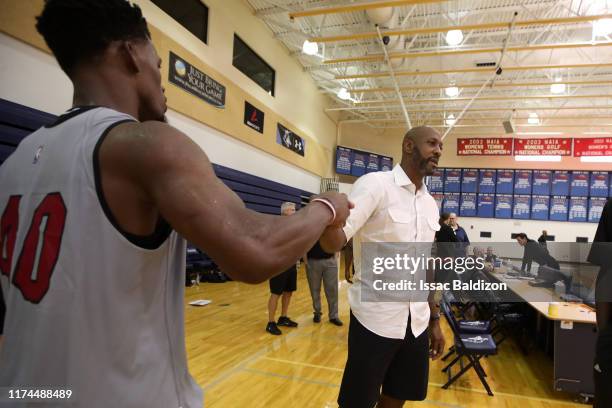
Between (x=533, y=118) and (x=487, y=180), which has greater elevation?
(x=533, y=118)

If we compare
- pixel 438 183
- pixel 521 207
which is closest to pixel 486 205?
pixel 521 207

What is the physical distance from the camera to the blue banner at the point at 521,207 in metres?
15.6

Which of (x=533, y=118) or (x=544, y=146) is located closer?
(x=533, y=118)

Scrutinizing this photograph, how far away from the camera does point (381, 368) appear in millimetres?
1933

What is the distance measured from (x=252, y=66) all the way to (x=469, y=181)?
10.7m

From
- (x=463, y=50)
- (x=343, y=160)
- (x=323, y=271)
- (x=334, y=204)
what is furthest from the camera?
(x=343, y=160)

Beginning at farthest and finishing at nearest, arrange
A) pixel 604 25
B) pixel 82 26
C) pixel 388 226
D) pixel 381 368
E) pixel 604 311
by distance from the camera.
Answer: pixel 604 25
pixel 388 226
pixel 381 368
pixel 604 311
pixel 82 26

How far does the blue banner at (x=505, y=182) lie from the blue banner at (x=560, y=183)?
1.49 metres

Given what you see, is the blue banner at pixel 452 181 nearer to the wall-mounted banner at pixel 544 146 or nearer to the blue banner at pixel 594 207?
the wall-mounted banner at pixel 544 146

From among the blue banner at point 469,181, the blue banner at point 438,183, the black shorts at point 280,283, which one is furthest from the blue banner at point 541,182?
the black shorts at point 280,283

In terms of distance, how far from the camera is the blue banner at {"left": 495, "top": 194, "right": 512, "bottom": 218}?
51.6 ft

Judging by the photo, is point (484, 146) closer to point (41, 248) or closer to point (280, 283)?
point (280, 283)

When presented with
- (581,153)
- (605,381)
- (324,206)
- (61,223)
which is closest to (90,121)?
(61,223)

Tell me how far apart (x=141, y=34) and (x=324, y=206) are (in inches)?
21.0
